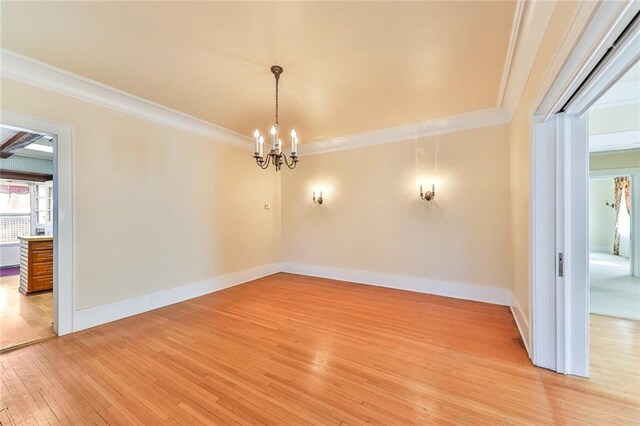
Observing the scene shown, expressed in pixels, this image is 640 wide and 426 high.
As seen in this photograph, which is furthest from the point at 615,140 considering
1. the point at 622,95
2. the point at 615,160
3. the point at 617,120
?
the point at 615,160

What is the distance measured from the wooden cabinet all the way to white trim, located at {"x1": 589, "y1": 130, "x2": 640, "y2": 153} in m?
8.93

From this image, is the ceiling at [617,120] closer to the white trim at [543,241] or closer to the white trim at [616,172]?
the white trim at [616,172]

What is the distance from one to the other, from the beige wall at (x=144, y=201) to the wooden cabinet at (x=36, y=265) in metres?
2.43

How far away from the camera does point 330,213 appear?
509 cm

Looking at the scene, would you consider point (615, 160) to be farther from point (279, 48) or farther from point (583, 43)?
point (279, 48)

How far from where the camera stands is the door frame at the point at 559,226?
189 cm

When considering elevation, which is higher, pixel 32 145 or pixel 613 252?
pixel 32 145

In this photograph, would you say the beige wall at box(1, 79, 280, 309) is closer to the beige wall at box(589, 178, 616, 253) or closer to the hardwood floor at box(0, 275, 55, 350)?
the hardwood floor at box(0, 275, 55, 350)

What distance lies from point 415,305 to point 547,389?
175 cm

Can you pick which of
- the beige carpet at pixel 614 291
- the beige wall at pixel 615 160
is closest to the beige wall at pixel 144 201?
the beige carpet at pixel 614 291

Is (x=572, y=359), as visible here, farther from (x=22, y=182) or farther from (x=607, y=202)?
(x=22, y=182)

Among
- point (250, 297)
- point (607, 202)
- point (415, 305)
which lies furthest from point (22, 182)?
point (607, 202)

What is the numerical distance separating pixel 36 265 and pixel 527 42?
7.19m

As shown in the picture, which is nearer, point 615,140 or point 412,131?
point 615,140
